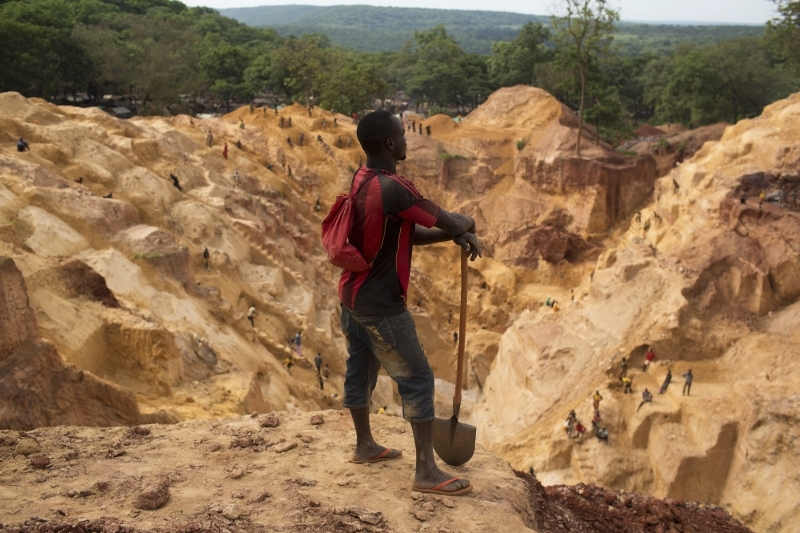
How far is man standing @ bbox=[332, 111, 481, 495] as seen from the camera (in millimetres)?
4070

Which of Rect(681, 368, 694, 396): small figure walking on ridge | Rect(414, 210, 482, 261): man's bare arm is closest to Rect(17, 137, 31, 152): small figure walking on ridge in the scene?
Rect(414, 210, 482, 261): man's bare arm

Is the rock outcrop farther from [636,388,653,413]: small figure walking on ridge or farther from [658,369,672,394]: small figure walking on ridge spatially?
[658,369,672,394]: small figure walking on ridge

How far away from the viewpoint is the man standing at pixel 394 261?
4.07 m

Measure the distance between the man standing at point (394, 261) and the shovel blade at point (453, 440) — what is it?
305mm

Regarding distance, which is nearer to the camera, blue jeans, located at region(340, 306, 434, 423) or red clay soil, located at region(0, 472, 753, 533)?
red clay soil, located at region(0, 472, 753, 533)

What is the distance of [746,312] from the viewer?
1519 centimetres

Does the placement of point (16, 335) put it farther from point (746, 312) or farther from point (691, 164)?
point (691, 164)

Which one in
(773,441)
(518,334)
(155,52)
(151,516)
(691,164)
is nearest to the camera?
(151,516)

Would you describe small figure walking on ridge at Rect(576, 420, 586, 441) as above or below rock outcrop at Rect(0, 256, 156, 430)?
below

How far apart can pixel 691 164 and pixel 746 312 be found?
8152mm

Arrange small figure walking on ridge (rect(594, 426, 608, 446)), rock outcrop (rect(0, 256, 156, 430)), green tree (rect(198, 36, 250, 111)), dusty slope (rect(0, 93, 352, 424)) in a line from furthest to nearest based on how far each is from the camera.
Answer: green tree (rect(198, 36, 250, 111)), small figure walking on ridge (rect(594, 426, 608, 446)), dusty slope (rect(0, 93, 352, 424)), rock outcrop (rect(0, 256, 156, 430))

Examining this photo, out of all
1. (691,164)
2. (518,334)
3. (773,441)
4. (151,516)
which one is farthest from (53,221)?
(691,164)

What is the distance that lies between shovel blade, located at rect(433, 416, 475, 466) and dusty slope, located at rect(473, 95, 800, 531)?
9.00 meters

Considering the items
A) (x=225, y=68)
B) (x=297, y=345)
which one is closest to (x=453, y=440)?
(x=297, y=345)
